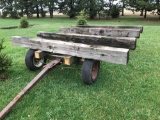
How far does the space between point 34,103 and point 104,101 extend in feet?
3.82

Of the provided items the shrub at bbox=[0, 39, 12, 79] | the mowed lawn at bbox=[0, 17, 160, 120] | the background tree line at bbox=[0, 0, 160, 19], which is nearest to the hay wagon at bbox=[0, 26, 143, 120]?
the mowed lawn at bbox=[0, 17, 160, 120]

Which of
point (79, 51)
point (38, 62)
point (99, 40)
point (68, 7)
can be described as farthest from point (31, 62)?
point (68, 7)

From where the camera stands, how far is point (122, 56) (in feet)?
10.1

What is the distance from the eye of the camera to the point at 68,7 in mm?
32219

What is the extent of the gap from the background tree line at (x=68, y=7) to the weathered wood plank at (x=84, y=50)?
23341 mm

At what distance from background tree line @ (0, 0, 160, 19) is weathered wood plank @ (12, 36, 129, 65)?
23341 millimetres

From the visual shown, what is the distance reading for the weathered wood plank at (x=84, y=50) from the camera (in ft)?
10.3

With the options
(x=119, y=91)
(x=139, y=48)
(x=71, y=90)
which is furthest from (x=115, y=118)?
(x=139, y=48)

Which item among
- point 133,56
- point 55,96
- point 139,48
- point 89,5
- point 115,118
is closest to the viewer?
point 115,118

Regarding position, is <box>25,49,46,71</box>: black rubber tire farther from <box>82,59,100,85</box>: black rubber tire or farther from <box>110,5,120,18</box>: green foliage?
<box>110,5,120,18</box>: green foliage

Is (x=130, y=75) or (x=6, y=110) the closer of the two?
(x=6, y=110)

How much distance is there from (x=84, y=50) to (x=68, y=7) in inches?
1186

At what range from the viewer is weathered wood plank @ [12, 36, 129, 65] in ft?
10.3

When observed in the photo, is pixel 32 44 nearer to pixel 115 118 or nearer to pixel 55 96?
pixel 55 96
